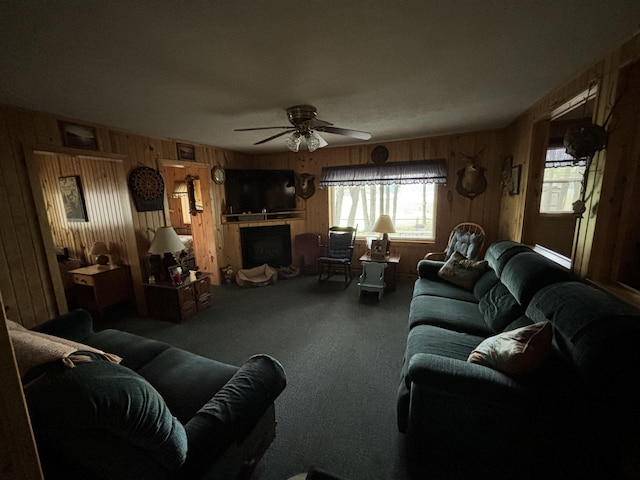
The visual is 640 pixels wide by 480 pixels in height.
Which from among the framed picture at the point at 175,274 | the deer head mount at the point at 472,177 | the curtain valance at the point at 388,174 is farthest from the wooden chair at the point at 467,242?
the framed picture at the point at 175,274

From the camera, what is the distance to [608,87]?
1675 millimetres

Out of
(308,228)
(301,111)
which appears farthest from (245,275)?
(301,111)

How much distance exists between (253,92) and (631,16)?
228cm

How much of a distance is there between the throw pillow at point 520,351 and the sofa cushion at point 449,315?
25.9 inches

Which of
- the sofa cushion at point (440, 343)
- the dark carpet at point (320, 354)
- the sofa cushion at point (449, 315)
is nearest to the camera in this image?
the dark carpet at point (320, 354)

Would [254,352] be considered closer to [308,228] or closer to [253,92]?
[253,92]

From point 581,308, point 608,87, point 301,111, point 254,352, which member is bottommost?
point 254,352

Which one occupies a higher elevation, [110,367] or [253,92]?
[253,92]

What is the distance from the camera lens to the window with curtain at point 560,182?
3566mm

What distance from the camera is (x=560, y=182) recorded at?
3758 millimetres

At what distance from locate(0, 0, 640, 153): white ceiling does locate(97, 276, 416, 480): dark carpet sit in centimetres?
232

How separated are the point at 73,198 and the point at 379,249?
4.48m

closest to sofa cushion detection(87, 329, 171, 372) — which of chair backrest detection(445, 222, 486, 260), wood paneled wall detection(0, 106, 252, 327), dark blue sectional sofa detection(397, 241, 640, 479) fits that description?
wood paneled wall detection(0, 106, 252, 327)

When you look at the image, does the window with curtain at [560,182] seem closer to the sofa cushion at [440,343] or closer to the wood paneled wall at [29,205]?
the sofa cushion at [440,343]
